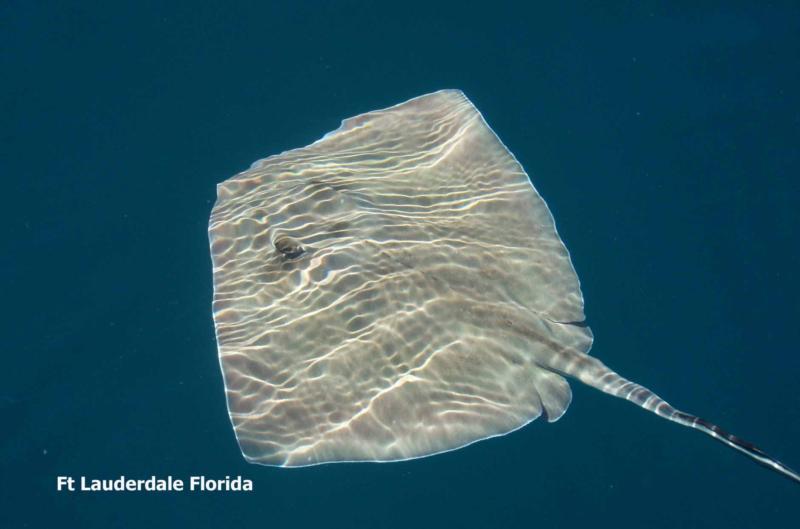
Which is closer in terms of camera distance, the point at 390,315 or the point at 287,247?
the point at 390,315

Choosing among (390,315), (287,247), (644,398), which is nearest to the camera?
(644,398)

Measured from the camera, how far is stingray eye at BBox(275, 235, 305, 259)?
516 centimetres

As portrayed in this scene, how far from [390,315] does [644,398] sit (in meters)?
1.99

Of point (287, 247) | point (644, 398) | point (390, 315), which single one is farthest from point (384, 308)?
point (644, 398)

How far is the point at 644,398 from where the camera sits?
15.5 feet

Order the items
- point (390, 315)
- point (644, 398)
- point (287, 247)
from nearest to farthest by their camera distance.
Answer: point (644, 398), point (390, 315), point (287, 247)

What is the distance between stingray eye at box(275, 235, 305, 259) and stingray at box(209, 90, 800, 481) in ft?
0.04

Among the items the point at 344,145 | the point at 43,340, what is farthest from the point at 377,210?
the point at 43,340

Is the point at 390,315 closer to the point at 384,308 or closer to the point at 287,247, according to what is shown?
the point at 384,308

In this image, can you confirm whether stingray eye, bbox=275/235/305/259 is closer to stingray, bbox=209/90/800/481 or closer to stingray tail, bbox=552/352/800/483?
stingray, bbox=209/90/800/481

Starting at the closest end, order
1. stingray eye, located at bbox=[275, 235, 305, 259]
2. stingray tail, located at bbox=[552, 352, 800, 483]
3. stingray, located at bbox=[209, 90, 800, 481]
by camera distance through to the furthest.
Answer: stingray tail, located at bbox=[552, 352, 800, 483], stingray, located at bbox=[209, 90, 800, 481], stingray eye, located at bbox=[275, 235, 305, 259]

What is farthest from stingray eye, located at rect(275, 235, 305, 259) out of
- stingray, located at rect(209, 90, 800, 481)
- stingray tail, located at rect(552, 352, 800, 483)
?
stingray tail, located at rect(552, 352, 800, 483)

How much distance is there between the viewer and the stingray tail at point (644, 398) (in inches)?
160

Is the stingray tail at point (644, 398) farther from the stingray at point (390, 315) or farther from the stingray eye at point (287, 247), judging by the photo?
the stingray eye at point (287, 247)
